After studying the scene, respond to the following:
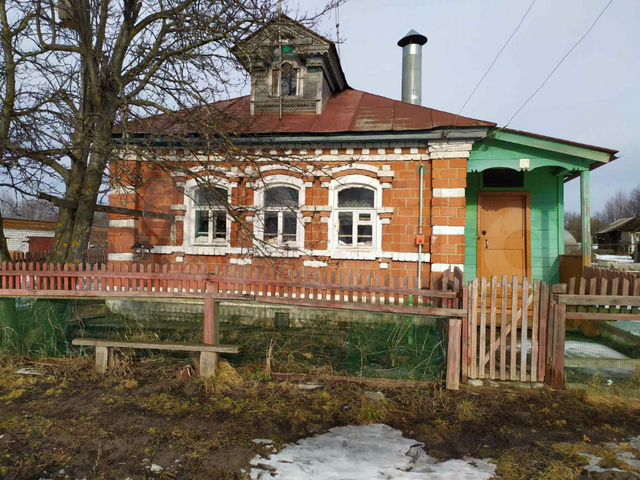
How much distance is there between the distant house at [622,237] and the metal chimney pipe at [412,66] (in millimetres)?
32045

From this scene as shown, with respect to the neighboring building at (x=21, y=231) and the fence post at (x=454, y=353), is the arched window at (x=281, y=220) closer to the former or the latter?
the fence post at (x=454, y=353)

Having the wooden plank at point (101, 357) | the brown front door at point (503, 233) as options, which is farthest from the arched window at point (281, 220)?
the wooden plank at point (101, 357)

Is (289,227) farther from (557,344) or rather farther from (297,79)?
(557,344)

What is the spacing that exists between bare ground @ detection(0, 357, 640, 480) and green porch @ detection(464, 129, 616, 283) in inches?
205

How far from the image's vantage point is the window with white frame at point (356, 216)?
8.87m

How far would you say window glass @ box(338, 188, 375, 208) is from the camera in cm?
891

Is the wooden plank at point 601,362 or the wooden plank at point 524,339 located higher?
the wooden plank at point 524,339

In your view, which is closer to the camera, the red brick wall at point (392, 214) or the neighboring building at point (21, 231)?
the red brick wall at point (392, 214)

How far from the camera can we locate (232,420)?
3.87 metres

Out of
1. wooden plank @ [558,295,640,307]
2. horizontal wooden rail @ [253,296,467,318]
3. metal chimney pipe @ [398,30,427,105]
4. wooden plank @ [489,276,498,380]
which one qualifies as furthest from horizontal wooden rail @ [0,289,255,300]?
metal chimney pipe @ [398,30,427,105]

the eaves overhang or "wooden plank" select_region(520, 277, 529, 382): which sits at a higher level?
the eaves overhang

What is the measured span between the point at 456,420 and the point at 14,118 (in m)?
7.41

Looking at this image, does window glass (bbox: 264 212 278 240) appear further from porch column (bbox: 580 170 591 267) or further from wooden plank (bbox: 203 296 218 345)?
porch column (bbox: 580 170 591 267)

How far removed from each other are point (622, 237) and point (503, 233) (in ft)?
152
